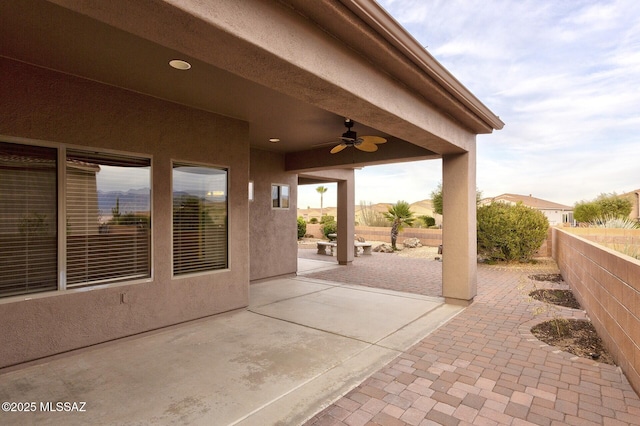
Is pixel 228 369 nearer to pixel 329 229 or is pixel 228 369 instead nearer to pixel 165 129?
pixel 165 129

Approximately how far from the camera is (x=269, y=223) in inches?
340

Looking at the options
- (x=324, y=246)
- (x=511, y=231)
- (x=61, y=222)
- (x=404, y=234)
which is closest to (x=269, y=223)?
(x=61, y=222)

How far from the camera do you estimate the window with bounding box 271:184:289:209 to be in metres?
8.90

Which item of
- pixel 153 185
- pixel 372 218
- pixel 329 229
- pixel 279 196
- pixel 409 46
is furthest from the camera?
pixel 372 218

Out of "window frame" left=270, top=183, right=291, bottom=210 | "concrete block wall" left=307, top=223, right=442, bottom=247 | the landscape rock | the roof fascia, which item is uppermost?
the roof fascia

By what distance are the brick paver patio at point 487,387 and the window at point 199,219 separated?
3.26 metres

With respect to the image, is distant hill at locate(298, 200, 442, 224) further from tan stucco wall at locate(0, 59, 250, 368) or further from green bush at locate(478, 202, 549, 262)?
tan stucco wall at locate(0, 59, 250, 368)

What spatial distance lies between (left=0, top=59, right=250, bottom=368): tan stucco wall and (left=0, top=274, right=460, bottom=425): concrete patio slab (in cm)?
25

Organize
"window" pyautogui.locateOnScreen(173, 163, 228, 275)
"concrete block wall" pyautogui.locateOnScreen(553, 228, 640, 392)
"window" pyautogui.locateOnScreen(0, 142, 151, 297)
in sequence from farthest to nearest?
"window" pyautogui.locateOnScreen(173, 163, 228, 275) → "window" pyautogui.locateOnScreen(0, 142, 151, 297) → "concrete block wall" pyautogui.locateOnScreen(553, 228, 640, 392)

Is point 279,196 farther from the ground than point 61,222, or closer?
farther from the ground

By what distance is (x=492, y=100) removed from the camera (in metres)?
20.4

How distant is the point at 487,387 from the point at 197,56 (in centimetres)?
379

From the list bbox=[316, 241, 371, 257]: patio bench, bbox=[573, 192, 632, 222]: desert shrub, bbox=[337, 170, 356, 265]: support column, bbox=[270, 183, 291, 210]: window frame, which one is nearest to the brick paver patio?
bbox=[270, 183, 291, 210]: window frame

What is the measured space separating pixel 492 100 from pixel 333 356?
2140 centimetres
